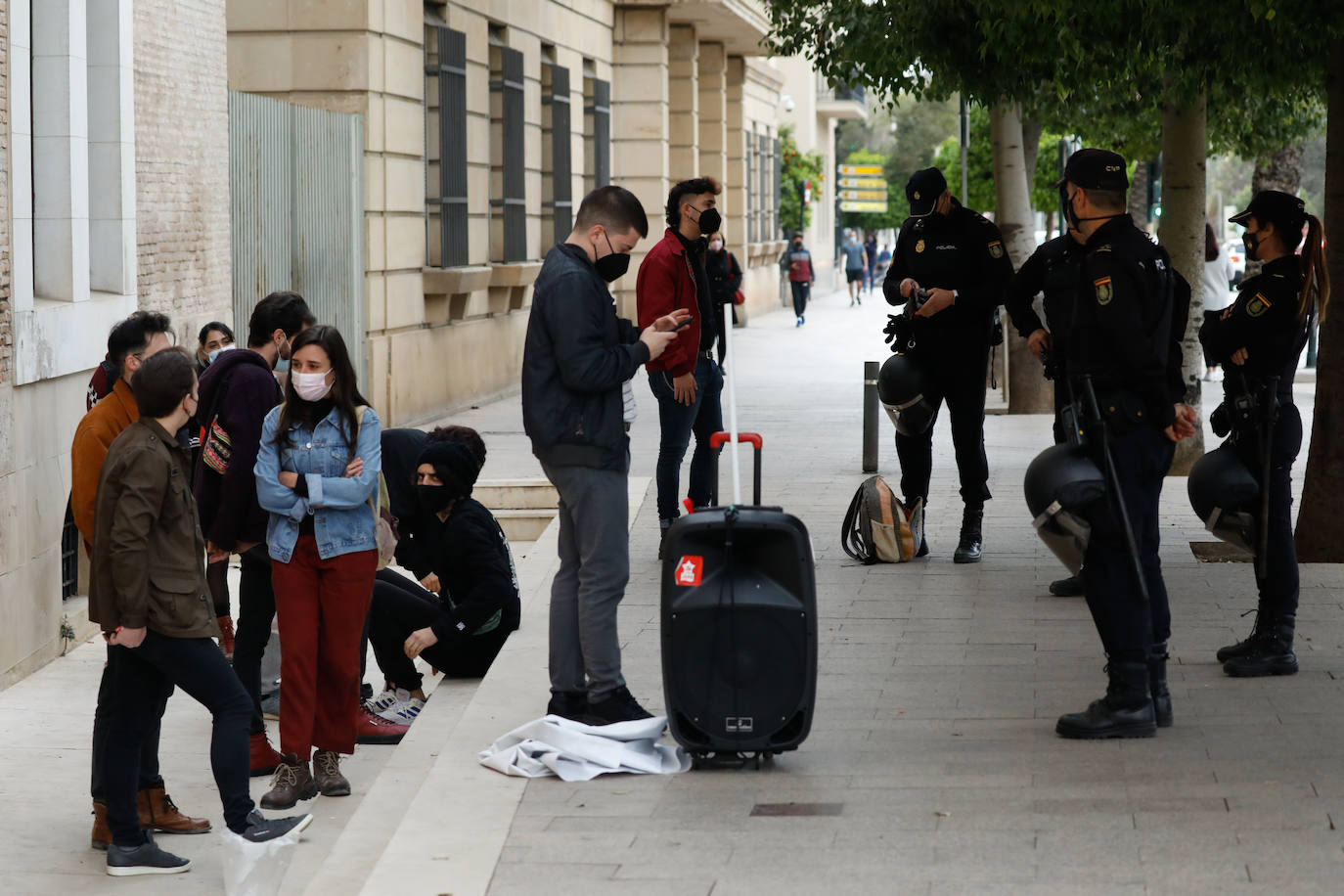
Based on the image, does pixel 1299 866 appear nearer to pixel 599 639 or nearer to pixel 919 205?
pixel 599 639

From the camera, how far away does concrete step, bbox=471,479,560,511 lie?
12.7 metres

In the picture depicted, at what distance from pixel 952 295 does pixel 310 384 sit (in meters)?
3.71

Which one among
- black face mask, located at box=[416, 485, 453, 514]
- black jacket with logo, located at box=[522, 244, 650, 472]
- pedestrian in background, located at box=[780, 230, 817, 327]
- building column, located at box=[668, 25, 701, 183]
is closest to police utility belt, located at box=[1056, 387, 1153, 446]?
black jacket with logo, located at box=[522, 244, 650, 472]

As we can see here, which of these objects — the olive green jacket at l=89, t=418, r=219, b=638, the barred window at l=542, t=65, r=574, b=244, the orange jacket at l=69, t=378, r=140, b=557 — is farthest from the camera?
the barred window at l=542, t=65, r=574, b=244

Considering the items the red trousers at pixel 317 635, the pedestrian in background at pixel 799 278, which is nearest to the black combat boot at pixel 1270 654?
the red trousers at pixel 317 635

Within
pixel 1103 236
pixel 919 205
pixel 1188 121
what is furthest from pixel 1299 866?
pixel 1188 121

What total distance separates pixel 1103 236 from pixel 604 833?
2584 mm

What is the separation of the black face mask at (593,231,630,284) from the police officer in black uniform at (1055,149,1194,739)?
1.51 metres

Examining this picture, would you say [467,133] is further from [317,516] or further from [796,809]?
[796,809]

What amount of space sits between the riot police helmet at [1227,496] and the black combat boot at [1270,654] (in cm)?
29

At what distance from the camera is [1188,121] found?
1227cm

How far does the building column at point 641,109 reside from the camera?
28578 mm

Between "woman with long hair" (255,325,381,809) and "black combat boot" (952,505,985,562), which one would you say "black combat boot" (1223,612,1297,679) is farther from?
"woman with long hair" (255,325,381,809)

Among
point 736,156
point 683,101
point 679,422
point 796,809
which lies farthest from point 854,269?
point 796,809
